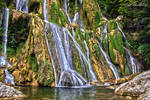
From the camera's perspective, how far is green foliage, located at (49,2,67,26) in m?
20.0

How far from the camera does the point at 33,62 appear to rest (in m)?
13.5

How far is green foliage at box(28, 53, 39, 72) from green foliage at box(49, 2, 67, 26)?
7.20 meters

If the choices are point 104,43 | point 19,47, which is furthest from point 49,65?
point 104,43

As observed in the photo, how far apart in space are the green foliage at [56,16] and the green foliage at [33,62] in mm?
7199

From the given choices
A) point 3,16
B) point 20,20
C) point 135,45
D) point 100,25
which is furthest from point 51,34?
point 135,45

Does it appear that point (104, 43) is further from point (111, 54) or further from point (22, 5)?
point (22, 5)

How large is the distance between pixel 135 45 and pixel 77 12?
9.02m

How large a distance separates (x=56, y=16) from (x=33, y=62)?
27.8 ft

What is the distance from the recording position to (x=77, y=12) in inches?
941

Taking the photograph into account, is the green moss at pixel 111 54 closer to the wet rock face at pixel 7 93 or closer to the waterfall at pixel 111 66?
the waterfall at pixel 111 66

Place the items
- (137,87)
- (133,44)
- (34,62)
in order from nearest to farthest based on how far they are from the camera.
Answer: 1. (137,87)
2. (34,62)
3. (133,44)

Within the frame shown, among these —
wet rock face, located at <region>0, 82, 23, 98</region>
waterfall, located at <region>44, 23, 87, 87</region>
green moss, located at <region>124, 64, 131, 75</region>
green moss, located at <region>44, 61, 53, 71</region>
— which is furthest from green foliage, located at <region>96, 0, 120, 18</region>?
wet rock face, located at <region>0, 82, 23, 98</region>

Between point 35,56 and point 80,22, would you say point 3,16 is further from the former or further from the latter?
point 80,22

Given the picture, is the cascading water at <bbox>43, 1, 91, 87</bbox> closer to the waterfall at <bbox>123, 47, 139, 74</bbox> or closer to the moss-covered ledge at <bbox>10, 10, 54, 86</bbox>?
the moss-covered ledge at <bbox>10, 10, 54, 86</bbox>
